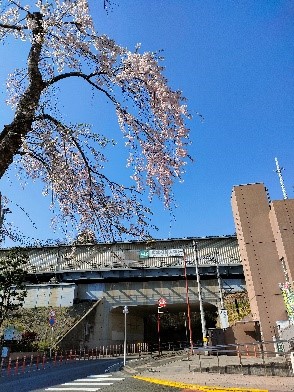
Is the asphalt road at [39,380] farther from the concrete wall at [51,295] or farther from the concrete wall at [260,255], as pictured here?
the concrete wall at [51,295]

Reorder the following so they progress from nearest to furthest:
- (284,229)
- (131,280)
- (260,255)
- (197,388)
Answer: (197,388) < (284,229) < (260,255) < (131,280)

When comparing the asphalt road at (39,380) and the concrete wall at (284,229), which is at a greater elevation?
the concrete wall at (284,229)

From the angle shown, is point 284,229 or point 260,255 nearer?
point 284,229

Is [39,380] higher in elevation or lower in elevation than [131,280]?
lower

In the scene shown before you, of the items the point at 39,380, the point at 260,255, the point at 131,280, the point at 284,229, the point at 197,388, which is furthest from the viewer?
the point at 131,280

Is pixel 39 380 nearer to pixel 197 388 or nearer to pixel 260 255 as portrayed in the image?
pixel 197 388

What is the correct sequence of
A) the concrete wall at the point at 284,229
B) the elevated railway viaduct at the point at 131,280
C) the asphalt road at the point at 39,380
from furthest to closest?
the elevated railway viaduct at the point at 131,280 < the concrete wall at the point at 284,229 < the asphalt road at the point at 39,380

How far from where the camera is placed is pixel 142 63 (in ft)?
24.7

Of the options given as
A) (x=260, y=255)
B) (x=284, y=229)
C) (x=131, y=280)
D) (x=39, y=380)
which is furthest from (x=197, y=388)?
(x=131, y=280)

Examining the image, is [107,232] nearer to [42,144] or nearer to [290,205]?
[42,144]

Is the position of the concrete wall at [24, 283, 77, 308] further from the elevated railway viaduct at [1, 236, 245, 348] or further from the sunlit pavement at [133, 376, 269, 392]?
the sunlit pavement at [133, 376, 269, 392]

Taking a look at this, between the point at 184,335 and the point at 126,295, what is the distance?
2464 centimetres

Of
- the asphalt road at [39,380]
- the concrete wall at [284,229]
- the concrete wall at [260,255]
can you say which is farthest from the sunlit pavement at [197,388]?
the concrete wall at [284,229]

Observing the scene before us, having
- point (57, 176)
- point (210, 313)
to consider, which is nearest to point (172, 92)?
point (57, 176)
